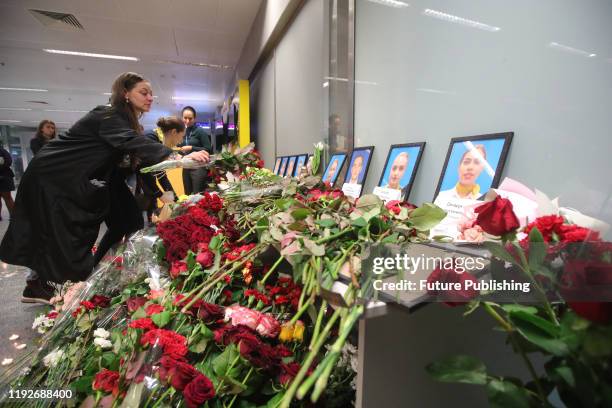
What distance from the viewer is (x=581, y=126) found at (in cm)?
78

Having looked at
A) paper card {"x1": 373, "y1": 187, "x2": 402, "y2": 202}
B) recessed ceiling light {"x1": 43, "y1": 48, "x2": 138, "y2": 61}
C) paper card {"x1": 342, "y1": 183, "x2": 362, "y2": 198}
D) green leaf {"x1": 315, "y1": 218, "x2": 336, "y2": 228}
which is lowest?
paper card {"x1": 342, "y1": 183, "x2": 362, "y2": 198}

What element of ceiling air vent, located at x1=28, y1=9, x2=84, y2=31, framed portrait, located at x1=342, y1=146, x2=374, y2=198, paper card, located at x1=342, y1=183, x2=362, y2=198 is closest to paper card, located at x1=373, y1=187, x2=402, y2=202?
paper card, located at x1=342, y1=183, x2=362, y2=198

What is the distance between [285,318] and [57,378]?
55 centimetres

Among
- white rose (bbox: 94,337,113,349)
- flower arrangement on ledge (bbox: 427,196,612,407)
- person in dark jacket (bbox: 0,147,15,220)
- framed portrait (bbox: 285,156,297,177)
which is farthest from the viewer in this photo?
person in dark jacket (bbox: 0,147,15,220)

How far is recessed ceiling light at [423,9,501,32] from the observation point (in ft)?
3.40

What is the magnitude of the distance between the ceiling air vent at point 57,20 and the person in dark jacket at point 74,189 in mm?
3534

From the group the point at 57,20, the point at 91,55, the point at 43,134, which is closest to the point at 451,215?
the point at 43,134

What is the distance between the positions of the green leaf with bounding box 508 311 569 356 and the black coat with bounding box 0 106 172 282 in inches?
71.6

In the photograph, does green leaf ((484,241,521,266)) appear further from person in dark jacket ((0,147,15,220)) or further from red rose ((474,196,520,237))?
person in dark jacket ((0,147,15,220))

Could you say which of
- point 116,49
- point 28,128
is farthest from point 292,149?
point 28,128

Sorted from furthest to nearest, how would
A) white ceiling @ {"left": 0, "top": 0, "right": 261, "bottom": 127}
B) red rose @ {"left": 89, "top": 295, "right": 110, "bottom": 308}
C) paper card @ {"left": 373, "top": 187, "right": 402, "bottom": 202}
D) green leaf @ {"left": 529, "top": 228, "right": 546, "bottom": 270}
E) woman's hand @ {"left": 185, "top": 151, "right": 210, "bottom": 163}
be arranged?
white ceiling @ {"left": 0, "top": 0, "right": 261, "bottom": 127}
woman's hand @ {"left": 185, "top": 151, "right": 210, "bottom": 163}
paper card @ {"left": 373, "top": 187, "right": 402, "bottom": 202}
red rose @ {"left": 89, "top": 295, "right": 110, "bottom": 308}
green leaf @ {"left": 529, "top": 228, "right": 546, "bottom": 270}

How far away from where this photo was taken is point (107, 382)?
610mm

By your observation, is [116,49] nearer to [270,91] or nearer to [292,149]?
[270,91]

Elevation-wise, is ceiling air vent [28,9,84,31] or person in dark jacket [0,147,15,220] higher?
ceiling air vent [28,9,84,31]
